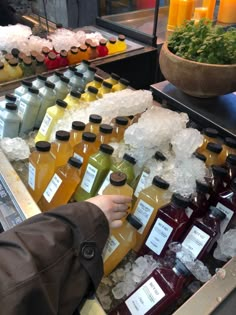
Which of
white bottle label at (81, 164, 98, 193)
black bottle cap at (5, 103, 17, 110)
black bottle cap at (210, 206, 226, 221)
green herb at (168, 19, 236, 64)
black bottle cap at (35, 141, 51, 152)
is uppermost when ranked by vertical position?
green herb at (168, 19, 236, 64)

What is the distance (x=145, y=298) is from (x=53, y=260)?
9.3 inches

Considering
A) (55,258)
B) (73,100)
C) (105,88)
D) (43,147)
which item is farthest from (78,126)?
(55,258)

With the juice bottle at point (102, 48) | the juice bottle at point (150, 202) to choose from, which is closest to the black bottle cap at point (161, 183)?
the juice bottle at point (150, 202)

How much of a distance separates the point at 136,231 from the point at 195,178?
0.22 meters

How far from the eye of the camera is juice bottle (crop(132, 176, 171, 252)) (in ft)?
2.67

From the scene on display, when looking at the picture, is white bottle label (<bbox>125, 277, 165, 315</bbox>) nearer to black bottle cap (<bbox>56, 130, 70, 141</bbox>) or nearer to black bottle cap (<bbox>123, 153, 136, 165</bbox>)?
black bottle cap (<bbox>123, 153, 136, 165</bbox>)

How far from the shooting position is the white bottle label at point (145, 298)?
2.28ft

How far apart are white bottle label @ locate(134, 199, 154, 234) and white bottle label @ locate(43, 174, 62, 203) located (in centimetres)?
25

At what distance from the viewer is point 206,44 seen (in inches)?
42.4

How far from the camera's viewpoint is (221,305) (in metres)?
0.67

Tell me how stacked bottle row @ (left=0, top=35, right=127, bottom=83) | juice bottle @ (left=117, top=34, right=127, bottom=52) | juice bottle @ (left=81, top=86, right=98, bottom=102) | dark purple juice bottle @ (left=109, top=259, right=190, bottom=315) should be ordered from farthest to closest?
juice bottle @ (left=117, top=34, right=127, bottom=52)
stacked bottle row @ (left=0, top=35, right=127, bottom=83)
juice bottle @ (left=81, top=86, right=98, bottom=102)
dark purple juice bottle @ (left=109, top=259, right=190, bottom=315)

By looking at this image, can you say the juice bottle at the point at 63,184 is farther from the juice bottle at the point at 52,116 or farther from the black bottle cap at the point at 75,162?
the juice bottle at the point at 52,116

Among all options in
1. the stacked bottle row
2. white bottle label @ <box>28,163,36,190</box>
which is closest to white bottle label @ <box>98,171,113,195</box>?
white bottle label @ <box>28,163,36,190</box>

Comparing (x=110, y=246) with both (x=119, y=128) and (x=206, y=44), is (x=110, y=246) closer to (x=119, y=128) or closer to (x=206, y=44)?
(x=119, y=128)
